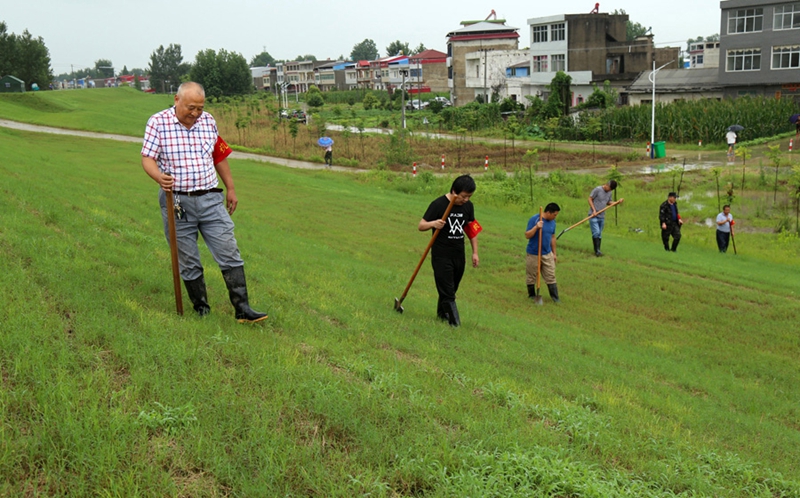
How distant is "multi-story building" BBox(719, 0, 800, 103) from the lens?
4806 centimetres

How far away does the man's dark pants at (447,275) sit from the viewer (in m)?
8.60

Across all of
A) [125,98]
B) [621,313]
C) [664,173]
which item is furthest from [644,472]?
[125,98]

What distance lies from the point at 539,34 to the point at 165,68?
9683 centimetres

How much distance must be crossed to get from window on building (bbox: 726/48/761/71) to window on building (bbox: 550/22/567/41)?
670 inches

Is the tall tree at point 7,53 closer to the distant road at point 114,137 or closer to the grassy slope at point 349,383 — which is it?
the distant road at point 114,137

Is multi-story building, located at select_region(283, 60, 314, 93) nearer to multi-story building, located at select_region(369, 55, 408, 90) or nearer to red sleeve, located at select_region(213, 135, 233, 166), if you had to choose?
multi-story building, located at select_region(369, 55, 408, 90)

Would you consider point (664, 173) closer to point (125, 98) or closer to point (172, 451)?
point (172, 451)

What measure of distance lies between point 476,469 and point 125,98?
80.3 metres

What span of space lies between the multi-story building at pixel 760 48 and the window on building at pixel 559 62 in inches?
630

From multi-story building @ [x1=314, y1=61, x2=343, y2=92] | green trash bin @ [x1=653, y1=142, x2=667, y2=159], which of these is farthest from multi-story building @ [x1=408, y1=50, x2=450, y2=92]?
green trash bin @ [x1=653, y1=142, x2=667, y2=159]

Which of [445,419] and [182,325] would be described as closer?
[445,419]

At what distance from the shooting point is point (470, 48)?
85812 mm

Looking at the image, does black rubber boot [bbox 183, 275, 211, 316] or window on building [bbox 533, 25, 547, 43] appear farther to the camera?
window on building [bbox 533, 25, 547, 43]

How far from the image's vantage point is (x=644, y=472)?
184 inches
